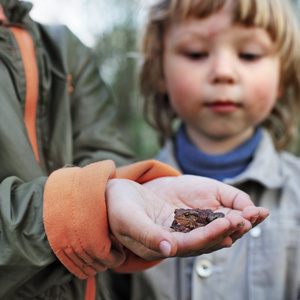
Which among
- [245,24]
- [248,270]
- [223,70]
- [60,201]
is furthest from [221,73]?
[60,201]

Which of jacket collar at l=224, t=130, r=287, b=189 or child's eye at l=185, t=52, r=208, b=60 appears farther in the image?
child's eye at l=185, t=52, r=208, b=60

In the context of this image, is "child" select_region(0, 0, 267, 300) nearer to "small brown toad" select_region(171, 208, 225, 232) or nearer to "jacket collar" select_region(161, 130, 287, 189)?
"small brown toad" select_region(171, 208, 225, 232)

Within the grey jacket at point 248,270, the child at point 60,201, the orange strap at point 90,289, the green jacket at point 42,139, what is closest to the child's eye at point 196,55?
the green jacket at point 42,139

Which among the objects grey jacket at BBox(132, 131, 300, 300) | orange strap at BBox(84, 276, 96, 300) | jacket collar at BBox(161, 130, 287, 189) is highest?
jacket collar at BBox(161, 130, 287, 189)

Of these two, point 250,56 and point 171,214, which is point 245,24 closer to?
point 250,56

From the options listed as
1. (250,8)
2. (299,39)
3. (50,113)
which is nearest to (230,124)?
(250,8)

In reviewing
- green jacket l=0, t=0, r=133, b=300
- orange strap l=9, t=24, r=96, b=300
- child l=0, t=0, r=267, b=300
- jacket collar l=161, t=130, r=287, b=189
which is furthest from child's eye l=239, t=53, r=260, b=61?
orange strap l=9, t=24, r=96, b=300

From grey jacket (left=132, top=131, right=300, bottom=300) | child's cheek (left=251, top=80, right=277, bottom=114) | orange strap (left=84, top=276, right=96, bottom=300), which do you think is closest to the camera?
orange strap (left=84, top=276, right=96, bottom=300)
